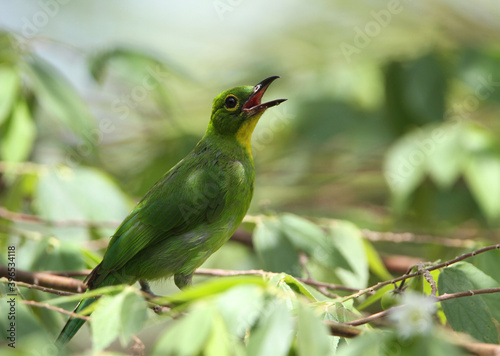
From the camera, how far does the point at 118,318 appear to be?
1550 mm

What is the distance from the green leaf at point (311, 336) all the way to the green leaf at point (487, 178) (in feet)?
8.62

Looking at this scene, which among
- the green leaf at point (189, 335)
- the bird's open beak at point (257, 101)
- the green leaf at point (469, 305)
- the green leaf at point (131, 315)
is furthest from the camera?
the bird's open beak at point (257, 101)

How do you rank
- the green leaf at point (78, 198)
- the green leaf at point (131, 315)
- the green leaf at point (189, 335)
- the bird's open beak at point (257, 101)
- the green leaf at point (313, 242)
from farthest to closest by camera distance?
1. the green leaf at point (78, 198)
2. the green leaf at point (313, 242)
3. the bird's open beak at point (257, 101)
4. the green leaf at point (131, 315)
5. the green leaf at point (189, 335)

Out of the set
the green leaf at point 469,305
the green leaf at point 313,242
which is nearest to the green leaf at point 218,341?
the green leaf at point 469,305

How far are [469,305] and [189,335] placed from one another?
3.26 feet

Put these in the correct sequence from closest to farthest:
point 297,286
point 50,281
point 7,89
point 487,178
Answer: point 297,286
point 50,281
point 7,89
point 487,178

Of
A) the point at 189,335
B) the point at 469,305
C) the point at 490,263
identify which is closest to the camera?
the point at 189,335

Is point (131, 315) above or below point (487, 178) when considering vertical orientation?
below

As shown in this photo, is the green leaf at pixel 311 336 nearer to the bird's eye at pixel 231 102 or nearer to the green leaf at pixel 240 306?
the green leaf at pixel 240 306

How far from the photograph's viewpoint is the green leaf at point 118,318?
149 cm

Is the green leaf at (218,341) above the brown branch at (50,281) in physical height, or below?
below

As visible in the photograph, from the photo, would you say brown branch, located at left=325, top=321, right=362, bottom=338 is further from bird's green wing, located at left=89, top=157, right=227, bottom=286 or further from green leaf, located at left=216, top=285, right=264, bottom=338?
bird's green wing, located at left=89, top=157, right=227, bottom=286

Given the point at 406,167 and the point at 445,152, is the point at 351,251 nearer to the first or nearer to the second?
the point at 406,167

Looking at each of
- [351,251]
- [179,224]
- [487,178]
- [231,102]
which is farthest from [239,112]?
[487,178]
